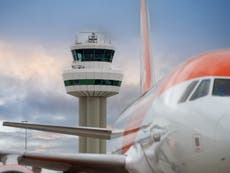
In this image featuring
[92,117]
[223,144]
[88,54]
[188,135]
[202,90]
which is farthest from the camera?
[88,54]

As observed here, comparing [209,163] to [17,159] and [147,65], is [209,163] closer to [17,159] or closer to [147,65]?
[17,159]

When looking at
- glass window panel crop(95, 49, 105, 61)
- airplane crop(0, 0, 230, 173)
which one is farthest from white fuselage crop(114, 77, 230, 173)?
glass window panel crop(95, 49, 105, 61)

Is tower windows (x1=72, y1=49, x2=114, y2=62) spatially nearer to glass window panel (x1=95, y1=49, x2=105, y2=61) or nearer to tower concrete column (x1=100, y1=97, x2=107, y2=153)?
glass window panel (x1=95, y1=49, x2=105, y2=61)

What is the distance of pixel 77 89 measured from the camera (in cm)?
6512

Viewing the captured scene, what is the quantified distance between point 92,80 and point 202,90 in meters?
55.7

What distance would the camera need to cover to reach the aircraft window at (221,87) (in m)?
8.67

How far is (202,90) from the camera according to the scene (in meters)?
8.97

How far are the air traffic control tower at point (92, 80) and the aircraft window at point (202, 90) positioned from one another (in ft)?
180

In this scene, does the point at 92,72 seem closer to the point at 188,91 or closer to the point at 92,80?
the point at 92,80

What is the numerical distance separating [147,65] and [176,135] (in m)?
15.1

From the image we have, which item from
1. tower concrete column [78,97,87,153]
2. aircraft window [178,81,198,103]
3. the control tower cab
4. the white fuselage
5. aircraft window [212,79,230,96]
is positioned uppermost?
aircraft window [212,79,230,96]

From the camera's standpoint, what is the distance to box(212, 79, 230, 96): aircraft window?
8672 millimetres

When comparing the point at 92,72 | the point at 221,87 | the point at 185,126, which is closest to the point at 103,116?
the point at 92,72

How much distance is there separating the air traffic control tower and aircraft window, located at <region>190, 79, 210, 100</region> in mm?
54942
